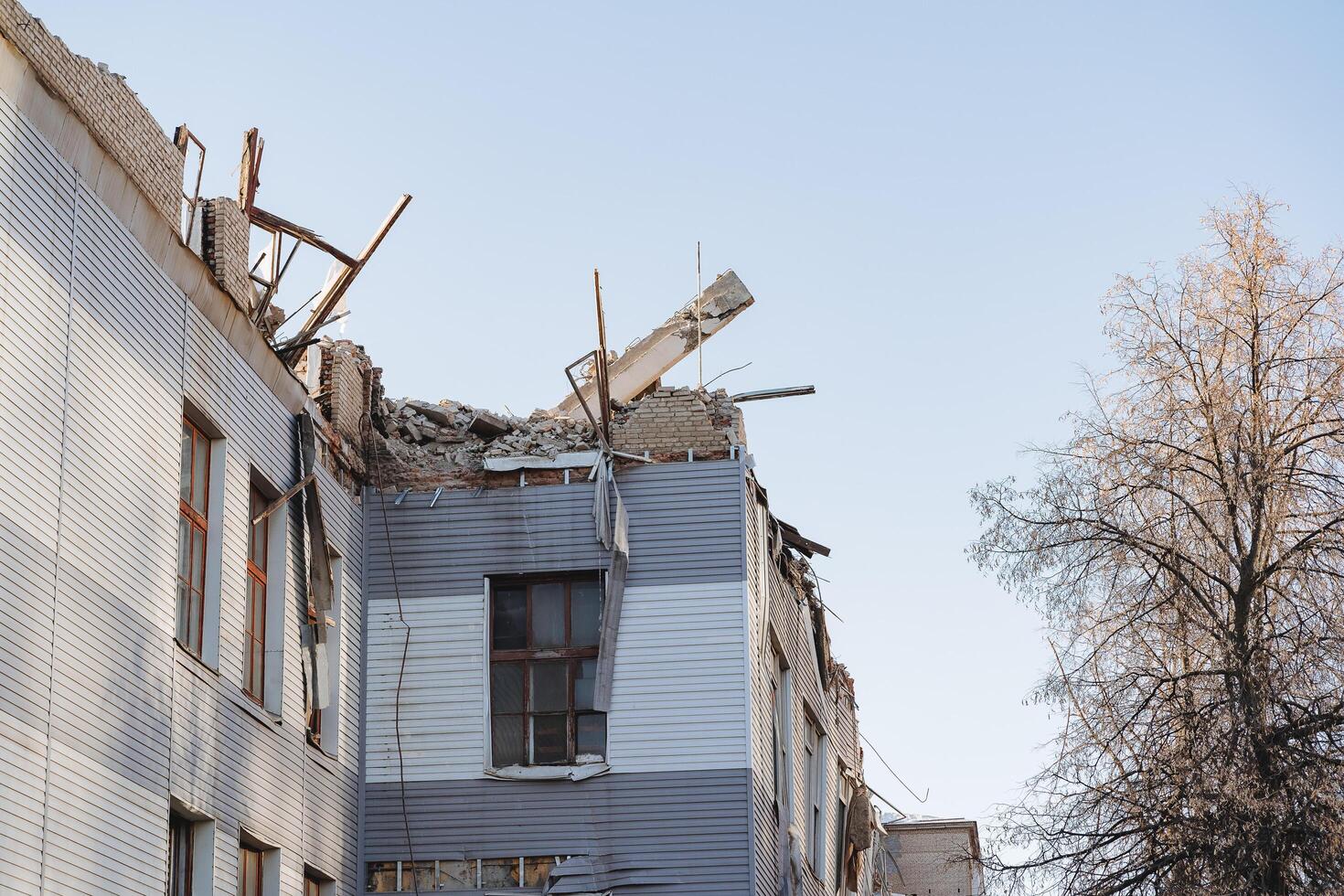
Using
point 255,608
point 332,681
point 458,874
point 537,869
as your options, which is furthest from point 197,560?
point 537,869

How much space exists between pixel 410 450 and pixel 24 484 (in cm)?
879

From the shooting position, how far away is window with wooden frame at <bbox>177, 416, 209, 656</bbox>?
15.8 meters

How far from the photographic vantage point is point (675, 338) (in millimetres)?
24312

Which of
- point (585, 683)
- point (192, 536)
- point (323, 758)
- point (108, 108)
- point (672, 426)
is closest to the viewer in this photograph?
point (108, 108)

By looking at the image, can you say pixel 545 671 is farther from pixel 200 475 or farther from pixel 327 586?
pixel 200 475

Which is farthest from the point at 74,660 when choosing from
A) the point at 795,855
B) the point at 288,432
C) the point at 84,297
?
the point at 795,855

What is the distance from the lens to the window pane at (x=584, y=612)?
67.6 ft

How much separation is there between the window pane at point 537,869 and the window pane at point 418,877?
1035 mm

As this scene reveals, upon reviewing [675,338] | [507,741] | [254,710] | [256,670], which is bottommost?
[254,710]

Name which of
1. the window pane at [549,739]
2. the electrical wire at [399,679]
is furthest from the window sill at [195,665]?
the window pane at [549,739]

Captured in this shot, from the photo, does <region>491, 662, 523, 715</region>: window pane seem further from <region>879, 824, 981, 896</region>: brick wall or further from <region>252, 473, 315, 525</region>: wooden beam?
<region>879, 824, 981, 896</region>: brick wall

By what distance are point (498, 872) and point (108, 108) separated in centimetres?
922

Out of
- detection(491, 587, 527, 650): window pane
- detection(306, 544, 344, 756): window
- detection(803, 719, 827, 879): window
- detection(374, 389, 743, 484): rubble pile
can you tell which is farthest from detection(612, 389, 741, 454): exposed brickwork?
detection(803, 719, 827, 879): window

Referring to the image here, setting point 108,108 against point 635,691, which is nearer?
point 108,108
